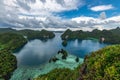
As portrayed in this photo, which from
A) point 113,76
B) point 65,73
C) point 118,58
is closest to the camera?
point 113,76

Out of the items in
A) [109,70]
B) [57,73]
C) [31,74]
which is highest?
[109,70]

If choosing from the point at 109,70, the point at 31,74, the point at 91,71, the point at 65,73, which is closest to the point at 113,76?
the point at 109,70

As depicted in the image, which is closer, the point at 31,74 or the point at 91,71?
the point at 91,71

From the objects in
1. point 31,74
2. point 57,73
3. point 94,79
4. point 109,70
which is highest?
point 109,70

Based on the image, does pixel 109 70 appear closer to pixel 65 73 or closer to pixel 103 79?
pixel 103 79

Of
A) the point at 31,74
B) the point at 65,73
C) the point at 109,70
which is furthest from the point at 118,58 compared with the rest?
the point at 31,74

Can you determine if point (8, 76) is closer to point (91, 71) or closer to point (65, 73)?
point (65, 73)

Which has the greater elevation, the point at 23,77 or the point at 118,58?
the point at 118,58

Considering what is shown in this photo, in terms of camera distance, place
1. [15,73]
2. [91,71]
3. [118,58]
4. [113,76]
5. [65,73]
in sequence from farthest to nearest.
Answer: [15,73]
[65,73]
[91,71]
[118,58]
[113,76]

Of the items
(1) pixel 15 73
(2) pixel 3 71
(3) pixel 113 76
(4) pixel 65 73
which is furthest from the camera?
(1) pixel 15 73
